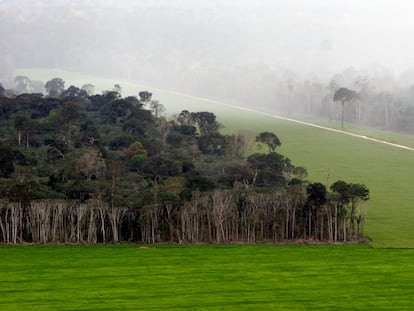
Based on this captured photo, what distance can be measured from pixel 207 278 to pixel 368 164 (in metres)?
73.7

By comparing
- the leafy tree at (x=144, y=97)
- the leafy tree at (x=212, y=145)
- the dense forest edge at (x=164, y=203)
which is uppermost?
the leafy tree at (x=144, y=97)

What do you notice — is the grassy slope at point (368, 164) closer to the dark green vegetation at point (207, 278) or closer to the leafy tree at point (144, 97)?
the dark green vegetation at point (207, 278)

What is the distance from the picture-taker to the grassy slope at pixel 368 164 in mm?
81062

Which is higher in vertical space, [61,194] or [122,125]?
[122,125]

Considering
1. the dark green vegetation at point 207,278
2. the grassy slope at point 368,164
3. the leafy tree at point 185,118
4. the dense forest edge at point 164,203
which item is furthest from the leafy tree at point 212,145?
the dark green vegetation at point 207,278

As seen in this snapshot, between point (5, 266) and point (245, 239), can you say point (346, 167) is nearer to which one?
point (245, 239)

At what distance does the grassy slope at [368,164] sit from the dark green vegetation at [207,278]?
11641 mm

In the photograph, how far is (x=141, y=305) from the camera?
45.8 metres

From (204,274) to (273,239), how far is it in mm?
18480

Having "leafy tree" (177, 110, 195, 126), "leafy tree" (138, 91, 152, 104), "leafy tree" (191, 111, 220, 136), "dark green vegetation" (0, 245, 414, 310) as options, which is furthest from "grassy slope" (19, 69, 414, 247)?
"leafy tree" (138, 91, 152, 104)

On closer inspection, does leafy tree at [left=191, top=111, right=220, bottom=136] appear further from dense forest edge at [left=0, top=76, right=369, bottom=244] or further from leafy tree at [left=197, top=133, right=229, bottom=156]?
dense forest edge at [left=0, top=76, right=369, bottom=244]

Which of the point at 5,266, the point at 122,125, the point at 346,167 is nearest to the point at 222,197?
the point at 5,266

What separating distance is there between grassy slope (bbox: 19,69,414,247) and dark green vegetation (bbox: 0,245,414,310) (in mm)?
11641

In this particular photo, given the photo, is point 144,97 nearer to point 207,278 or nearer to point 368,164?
point 368,164
